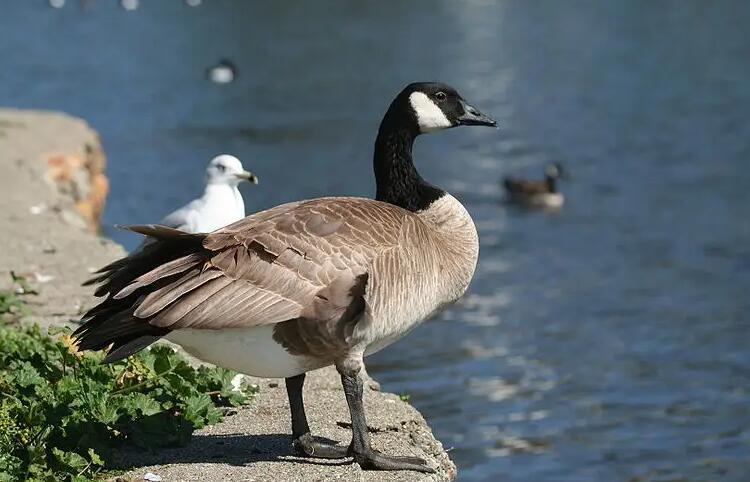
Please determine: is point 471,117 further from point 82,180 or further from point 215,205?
point 82,180

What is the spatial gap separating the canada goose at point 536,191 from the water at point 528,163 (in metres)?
0.23

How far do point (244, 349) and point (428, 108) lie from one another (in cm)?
176

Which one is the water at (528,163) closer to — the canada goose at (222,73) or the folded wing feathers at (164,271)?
the canada goose at (222,73)

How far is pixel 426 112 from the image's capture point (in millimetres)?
6656

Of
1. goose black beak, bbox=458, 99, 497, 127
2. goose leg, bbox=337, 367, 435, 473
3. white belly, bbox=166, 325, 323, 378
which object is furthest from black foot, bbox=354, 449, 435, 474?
goose black beak, bbox=458, 99, 497, 127

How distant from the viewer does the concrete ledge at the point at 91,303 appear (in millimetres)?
5812

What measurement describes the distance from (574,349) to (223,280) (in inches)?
281

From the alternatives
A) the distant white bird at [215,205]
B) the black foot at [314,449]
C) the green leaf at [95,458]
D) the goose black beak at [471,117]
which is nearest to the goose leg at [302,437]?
the black foot at [314,449]

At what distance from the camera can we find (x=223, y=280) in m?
5.53

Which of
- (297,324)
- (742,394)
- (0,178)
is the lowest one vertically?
(742,394)

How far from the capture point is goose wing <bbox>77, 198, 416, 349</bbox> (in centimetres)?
537

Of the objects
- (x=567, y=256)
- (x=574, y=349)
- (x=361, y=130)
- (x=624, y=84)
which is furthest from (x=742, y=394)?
(x=624, y=84)

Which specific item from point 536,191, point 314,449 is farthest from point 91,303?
point 536,191

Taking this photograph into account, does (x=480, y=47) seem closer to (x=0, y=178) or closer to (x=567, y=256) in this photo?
(x=567, y=256)
